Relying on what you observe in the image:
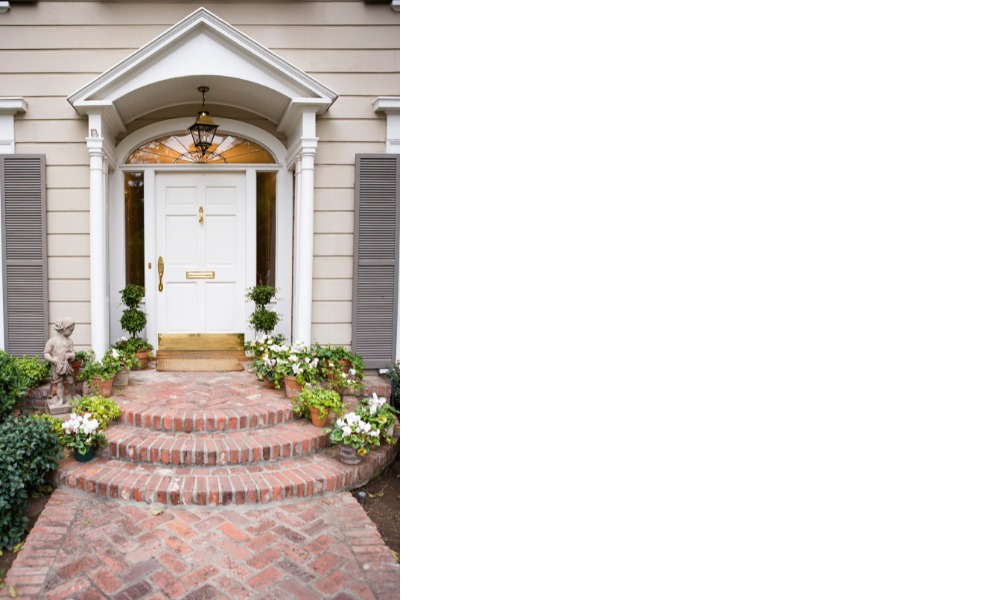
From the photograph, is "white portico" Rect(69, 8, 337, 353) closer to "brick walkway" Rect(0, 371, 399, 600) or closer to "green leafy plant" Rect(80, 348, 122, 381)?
"green leafy plant" Rect(80, 348, 122, 381)

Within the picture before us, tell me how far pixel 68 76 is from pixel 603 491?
667cm

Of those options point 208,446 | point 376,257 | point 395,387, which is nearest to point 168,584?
point 208,446

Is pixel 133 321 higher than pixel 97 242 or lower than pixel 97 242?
lower

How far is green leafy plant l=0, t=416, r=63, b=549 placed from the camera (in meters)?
2.85

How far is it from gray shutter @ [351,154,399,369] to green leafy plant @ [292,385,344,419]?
118 centimetres

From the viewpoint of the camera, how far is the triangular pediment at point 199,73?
4625 millimetres

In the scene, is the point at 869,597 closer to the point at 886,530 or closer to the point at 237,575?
the point at 886,530

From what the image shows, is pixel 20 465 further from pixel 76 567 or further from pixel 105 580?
pixel 105 580

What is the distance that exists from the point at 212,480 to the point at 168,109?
13.3ft

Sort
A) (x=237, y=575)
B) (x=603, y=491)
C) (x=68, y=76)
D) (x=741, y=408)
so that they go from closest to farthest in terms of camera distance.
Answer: (x=741, y=408)
(x=603, y=491)
(x=237, y=575)
(x=68, y=76)

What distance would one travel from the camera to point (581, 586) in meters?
0.54

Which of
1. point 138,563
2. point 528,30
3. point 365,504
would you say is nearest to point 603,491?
point 528,30

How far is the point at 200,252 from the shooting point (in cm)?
577

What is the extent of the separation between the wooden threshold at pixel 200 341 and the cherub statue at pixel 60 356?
153 cm
